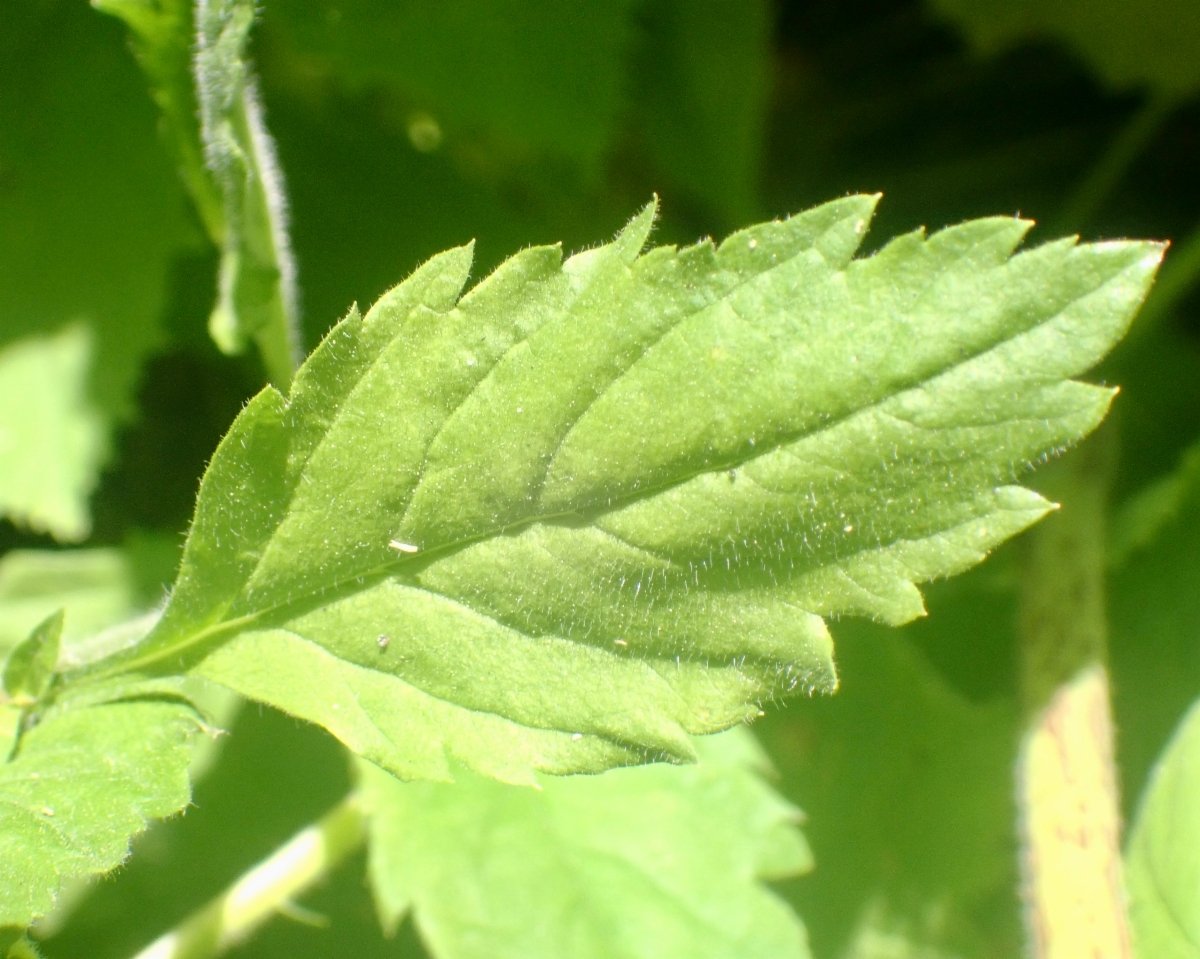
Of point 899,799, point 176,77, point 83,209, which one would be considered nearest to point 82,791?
point 176,77

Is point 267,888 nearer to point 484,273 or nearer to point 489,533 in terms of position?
point 489,533

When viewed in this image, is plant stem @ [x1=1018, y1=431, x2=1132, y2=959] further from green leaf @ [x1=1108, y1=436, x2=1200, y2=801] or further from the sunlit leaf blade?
the sunlit leaf blade

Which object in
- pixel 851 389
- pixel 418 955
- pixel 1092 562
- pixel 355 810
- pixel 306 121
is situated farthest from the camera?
pixel 306 121

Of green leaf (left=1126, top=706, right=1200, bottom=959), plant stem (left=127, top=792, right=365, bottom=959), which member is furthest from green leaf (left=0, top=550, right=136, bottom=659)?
green leaf (left=1126, top=706, right=1200, bottom=959)

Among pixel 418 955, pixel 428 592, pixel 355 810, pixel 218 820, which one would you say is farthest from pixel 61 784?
pixel 418 955

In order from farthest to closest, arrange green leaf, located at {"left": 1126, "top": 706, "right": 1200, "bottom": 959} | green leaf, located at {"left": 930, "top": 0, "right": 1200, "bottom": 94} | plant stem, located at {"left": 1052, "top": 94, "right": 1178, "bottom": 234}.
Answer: plant stem, located at {"left": 1052, "top": 94, "right": 1178, "bottom": 234} → green leaf, located at {"left": 930, "top": 0, "right": 1200, "bottom": 94} → green leaf, located at {"left": 1126, "top": 706, "right": 1200, "bottom": 959}

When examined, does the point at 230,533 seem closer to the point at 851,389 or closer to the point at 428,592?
the point at 428,592

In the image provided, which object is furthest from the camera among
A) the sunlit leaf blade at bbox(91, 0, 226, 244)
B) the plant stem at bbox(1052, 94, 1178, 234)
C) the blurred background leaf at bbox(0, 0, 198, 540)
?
the plant stem at bbox(1052, 94, 1178, 234)
